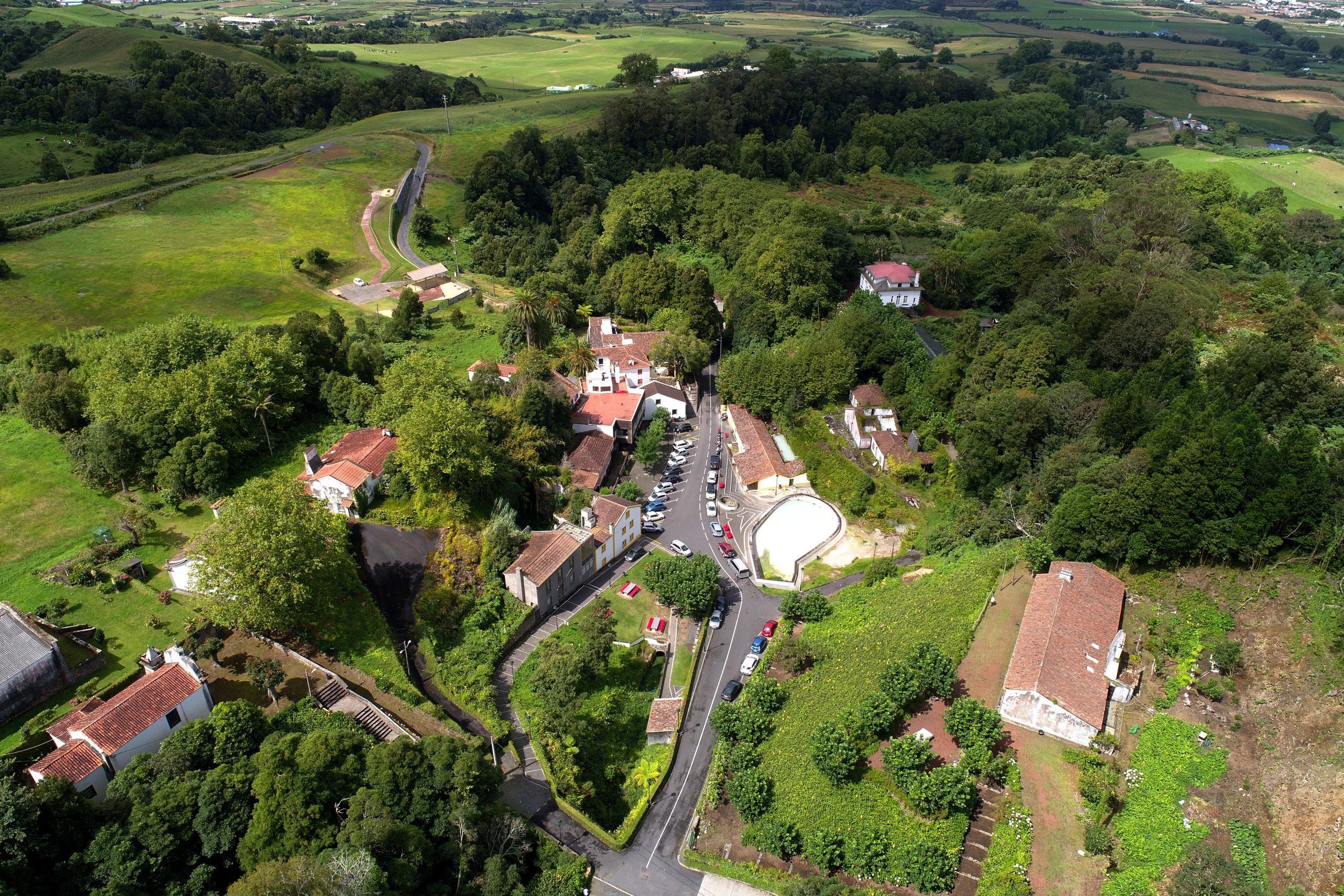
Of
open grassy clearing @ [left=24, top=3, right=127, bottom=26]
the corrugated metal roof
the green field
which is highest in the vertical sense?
open grassy clearing @ [left=24, top=3, right=127, bottom=26]

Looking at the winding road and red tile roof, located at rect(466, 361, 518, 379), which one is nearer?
the winding road

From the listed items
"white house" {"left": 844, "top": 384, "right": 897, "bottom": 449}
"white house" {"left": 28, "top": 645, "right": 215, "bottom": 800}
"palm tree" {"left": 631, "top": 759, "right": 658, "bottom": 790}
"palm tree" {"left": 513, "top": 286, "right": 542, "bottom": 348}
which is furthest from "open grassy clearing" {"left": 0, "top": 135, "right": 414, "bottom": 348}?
"palm tree" {"left": 631, "top": 759, "right": 658, "bottom": 790}

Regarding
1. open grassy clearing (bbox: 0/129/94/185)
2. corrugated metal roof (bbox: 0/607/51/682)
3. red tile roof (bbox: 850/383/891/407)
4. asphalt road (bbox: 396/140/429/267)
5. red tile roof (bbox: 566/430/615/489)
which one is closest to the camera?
corrugated metal roof (bbox: 0/607/51/682)

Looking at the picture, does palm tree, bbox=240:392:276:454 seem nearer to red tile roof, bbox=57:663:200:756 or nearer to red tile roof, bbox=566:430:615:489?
red tile roof, bbox=566:430:615:489

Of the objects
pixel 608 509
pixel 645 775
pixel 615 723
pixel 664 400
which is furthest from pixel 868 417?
pixel 645 775

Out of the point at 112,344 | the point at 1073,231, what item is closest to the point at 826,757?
the point at 112,344
